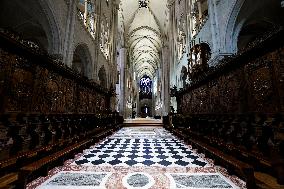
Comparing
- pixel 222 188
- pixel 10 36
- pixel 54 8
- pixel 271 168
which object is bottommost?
pixel 222 188

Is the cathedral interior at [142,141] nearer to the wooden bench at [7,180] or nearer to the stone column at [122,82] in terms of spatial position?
the wooden bench at [7,180]

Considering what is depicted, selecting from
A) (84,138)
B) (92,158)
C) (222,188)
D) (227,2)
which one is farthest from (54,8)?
(222,188)

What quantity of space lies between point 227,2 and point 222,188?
878 centimetres

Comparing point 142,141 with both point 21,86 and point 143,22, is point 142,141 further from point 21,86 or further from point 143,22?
point 143,22

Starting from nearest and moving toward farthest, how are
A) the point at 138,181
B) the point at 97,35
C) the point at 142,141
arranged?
1. the point at 138,181
2. the point at 142,141
3. the point at 97,35

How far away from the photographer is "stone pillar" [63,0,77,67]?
9164 mm

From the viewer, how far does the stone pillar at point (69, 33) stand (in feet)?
30.1

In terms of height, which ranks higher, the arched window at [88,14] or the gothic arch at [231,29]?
the arched window at [88,14]

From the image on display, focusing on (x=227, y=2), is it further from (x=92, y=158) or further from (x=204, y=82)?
(x=92, y=158)

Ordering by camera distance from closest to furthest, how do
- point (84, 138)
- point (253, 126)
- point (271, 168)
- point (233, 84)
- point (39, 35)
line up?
point (271, 168) < point (253, 126) < point (233, 84) < point (84, 138) < point (39, 35)

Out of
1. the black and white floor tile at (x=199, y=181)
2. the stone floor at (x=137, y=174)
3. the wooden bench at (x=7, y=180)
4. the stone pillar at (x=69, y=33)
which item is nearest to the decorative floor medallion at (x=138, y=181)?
the stone floor at (x=137, y=174)

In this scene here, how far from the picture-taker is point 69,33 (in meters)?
9.66

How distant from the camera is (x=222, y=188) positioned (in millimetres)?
2623

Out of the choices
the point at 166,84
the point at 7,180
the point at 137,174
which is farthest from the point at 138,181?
the point at 166,84
